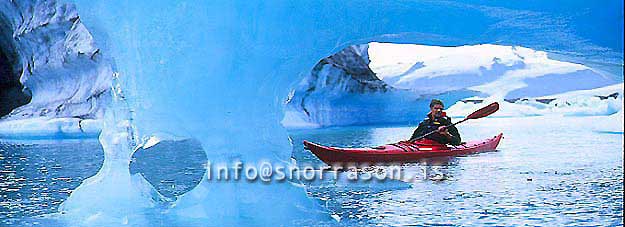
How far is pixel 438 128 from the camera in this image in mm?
3812

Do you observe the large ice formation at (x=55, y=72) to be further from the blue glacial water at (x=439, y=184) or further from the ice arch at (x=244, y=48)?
the ice arch at (x=244, y=48)

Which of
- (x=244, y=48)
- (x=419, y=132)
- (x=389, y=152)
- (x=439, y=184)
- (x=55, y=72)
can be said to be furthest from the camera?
(x=55, y=72)

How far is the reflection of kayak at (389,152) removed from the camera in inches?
129

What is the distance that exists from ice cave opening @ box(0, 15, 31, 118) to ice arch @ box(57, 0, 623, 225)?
529 centimetres

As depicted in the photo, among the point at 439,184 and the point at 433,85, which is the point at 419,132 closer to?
the point at 439,184

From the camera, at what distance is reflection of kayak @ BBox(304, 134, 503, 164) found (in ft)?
10.8

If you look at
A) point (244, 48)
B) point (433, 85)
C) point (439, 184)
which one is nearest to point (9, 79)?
point (433, 85)

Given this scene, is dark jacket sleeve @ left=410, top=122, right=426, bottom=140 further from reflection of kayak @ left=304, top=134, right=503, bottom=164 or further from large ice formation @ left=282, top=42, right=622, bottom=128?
large ice formation @ left=282, top=42, right=622, bottom=128

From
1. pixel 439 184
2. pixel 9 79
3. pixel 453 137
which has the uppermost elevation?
pixel 9 79

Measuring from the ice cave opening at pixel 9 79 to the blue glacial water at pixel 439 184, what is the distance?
2.31 m

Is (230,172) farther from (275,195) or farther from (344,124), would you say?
(344,124)

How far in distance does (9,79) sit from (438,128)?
5032 millimetres

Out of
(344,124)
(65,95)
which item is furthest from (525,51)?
(65,95)

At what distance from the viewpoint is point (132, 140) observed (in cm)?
254
